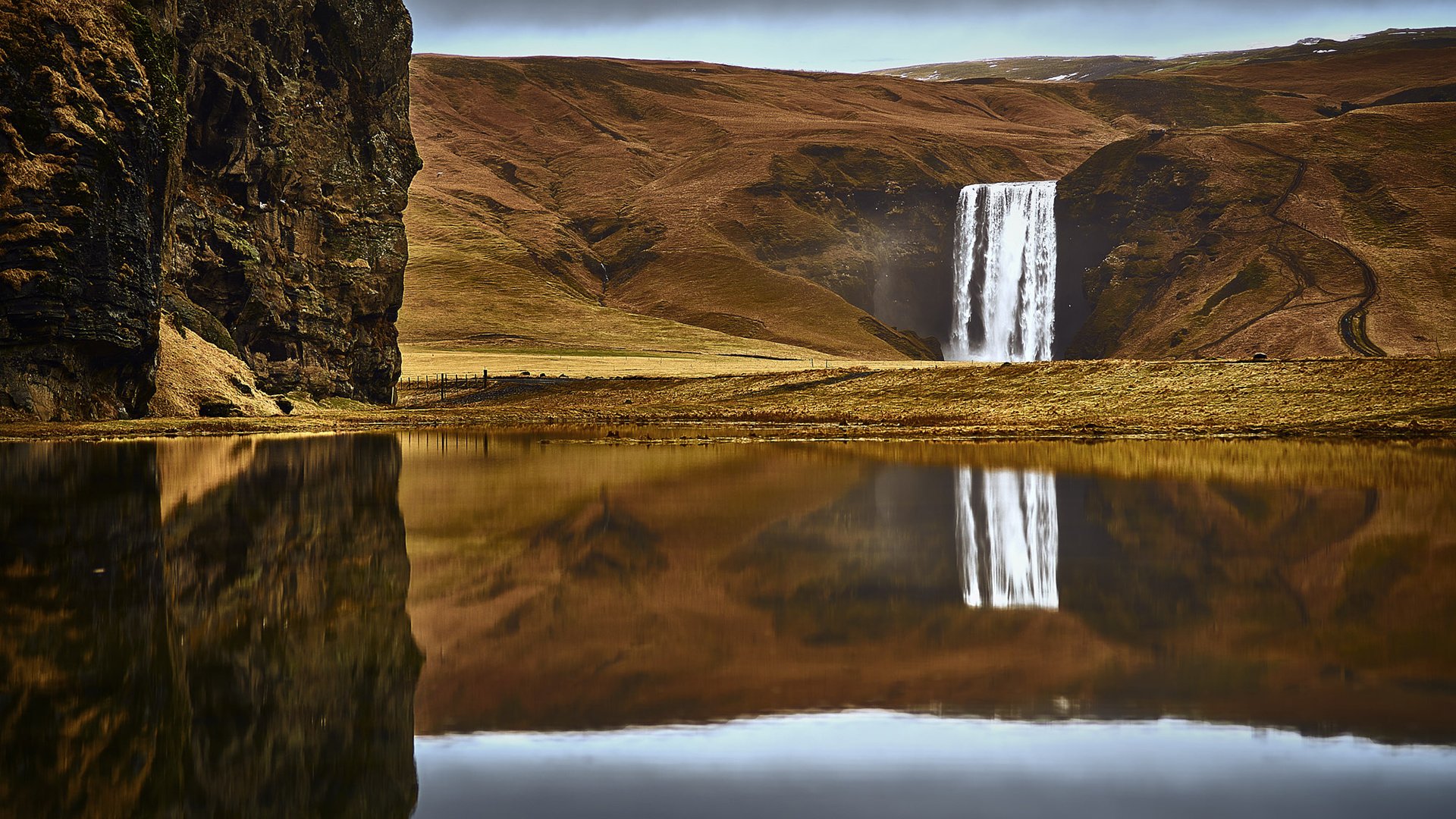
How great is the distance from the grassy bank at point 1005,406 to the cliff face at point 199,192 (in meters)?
3.37

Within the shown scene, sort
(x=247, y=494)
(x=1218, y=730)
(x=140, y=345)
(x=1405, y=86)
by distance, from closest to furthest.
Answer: (x=1218, y=730)
(x=247, y=494)
(x=140, y=345)
(x=1405, y=86)

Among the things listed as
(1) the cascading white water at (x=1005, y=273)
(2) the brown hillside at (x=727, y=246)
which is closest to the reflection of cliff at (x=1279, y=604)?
(1) the cascading white water at (x=1005, y=273)

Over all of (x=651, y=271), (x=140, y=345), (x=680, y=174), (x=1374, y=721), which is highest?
(x=680, y=174)

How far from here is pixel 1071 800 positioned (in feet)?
22.4

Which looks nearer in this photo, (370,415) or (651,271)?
(370,415)

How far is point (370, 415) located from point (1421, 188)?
90.6 metres

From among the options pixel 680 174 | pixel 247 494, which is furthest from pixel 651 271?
pixel 247 494

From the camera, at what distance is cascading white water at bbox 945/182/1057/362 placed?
12675 cm

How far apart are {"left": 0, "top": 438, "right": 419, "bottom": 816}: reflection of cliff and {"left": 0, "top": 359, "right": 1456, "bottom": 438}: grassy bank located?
89.5 ft

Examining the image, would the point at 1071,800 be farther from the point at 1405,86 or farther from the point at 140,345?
the point at 1405,86

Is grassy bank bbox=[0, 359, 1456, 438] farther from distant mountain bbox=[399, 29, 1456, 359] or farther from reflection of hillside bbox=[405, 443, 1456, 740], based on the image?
distant mountain bbox=[399, 29, 1456, 359]

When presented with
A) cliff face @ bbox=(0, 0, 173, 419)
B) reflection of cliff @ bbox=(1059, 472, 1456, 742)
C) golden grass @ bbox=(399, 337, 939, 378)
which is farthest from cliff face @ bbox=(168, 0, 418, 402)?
reflection of cliff @ bbox=(1059, 472, 1456, 742)

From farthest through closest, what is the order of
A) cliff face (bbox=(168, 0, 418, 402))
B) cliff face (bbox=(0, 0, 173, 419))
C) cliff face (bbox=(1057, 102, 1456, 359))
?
cliff face (bbox=(1057, 102, 1456, 359)) < cliff face (bbox=(168, 0, 418, 402)) < cliff face (bbox=(0, 0, 173, 419))

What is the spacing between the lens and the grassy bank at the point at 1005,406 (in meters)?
43.8
